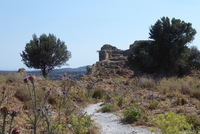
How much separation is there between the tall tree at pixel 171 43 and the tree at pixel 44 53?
9686 millimetres

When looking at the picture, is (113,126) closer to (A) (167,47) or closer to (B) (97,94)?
(B) (97,94)

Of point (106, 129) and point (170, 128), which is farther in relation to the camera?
point (106, 129)

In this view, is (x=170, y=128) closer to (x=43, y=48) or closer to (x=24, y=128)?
(x=24, y=128)

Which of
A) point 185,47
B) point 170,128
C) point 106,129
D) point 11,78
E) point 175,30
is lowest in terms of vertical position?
point 106,129

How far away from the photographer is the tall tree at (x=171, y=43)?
17.4 metres

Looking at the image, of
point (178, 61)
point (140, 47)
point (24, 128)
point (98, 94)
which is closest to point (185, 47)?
point (178, 61)

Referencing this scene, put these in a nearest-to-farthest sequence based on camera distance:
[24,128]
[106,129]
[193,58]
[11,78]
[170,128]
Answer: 1. [170,128]
2. [24,128]
3. [106,129]
4. [11,78]
5. [193,58]

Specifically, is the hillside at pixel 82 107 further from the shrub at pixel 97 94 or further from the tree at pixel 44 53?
the tree at pixel 44 53

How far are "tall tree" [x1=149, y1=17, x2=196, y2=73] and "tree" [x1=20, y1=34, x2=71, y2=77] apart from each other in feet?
31.8

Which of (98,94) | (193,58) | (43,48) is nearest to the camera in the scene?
(98,94)

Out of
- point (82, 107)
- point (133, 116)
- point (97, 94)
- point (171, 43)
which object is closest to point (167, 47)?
point (171, 43)

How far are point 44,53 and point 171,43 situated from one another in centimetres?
1090

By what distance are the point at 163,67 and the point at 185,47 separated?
204cm

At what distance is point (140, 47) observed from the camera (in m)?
18.5
